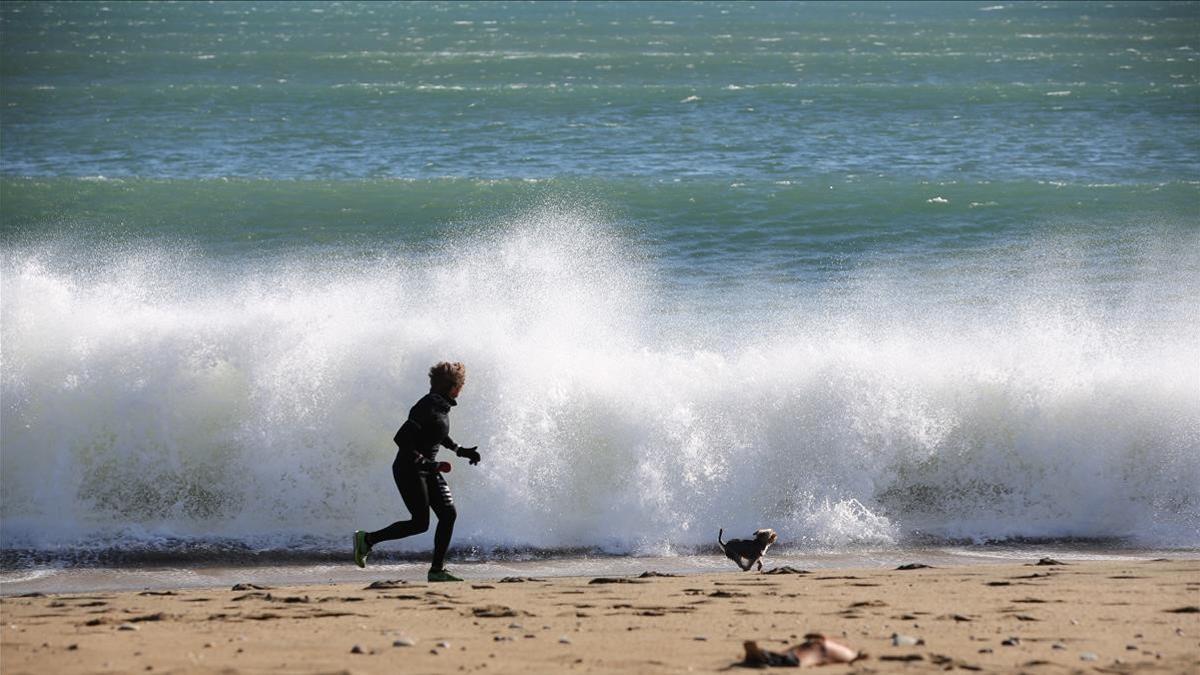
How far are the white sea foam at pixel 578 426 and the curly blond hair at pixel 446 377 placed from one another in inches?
77.5

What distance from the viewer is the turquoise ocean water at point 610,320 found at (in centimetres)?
1059

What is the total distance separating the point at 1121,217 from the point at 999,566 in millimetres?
14304

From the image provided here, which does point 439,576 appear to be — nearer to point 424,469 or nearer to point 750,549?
point 424,469

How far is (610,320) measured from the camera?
538 inches

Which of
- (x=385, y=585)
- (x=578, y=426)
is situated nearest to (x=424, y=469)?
(x=385, y=585)

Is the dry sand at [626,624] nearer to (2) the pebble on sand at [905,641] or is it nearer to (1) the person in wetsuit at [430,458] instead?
(2) the pebble on sand at [905,641]

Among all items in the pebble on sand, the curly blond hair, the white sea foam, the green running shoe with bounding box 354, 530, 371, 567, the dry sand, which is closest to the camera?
the dry sand

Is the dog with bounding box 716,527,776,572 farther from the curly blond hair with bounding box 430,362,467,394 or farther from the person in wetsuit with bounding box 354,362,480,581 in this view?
the curly blond hair with bounding box 430,362,467,394

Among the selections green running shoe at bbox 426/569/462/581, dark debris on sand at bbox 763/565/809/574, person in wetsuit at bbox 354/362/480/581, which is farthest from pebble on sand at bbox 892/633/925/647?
green running shoe at bbox 426/569/462/581

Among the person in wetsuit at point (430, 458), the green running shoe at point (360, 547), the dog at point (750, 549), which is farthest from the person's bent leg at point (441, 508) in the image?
the dog at point (750, 549)

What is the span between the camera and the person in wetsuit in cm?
836

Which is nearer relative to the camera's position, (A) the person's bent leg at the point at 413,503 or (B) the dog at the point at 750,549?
(A) the person's bent leg at the point at 413,503

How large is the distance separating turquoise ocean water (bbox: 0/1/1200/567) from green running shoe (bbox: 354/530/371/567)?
35.2 inches

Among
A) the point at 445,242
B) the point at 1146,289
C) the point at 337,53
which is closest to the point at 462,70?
the point at 337,53
